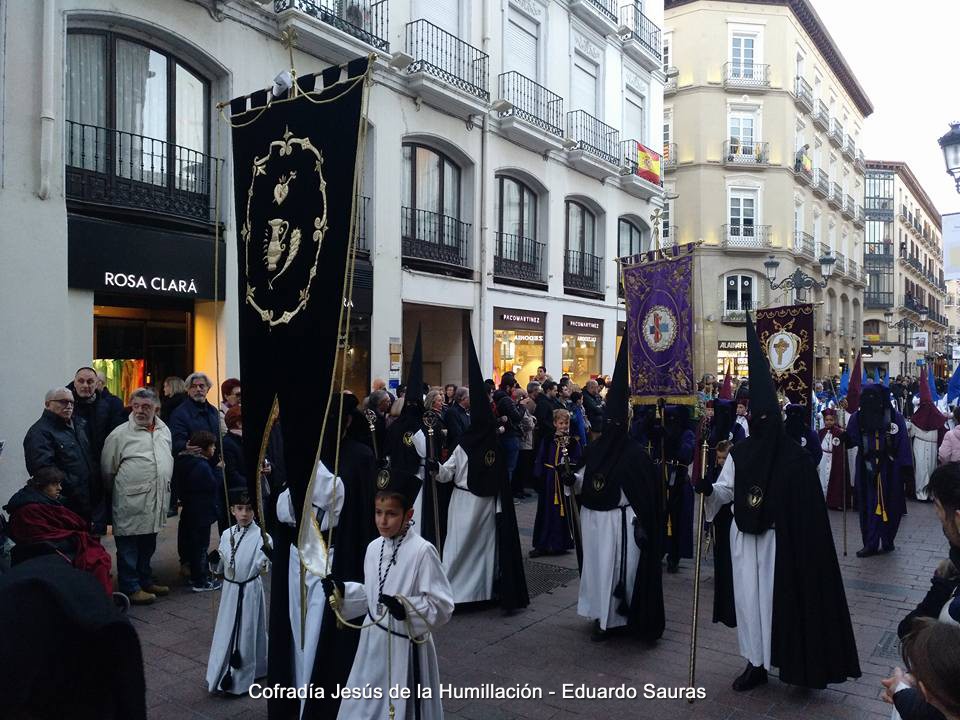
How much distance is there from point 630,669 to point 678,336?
307 cm

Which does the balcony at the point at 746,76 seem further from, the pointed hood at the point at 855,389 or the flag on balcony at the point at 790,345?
the flag on balcony at the point at 790,345

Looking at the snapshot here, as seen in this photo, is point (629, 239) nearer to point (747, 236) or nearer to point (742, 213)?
point (747, 236)

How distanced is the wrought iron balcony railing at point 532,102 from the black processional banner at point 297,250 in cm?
1497

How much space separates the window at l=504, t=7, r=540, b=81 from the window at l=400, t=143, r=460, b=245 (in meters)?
3.47

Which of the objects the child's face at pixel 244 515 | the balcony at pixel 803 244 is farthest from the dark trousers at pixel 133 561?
the balcony at pixel 803 244

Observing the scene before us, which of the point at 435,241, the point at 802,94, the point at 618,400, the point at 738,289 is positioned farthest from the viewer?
the point at 802,94

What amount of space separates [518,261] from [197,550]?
13828 millimetres

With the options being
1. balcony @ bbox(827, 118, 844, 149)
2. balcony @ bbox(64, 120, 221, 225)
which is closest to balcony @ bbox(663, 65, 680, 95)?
balcony @ bbox(827, 118, 844, 149)

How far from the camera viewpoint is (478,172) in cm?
1788

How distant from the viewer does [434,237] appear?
56.0ft

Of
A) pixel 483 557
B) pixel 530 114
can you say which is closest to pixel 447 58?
pixel 530 114

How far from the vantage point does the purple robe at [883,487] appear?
9109 mm

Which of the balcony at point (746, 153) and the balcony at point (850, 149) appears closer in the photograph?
the balcony at point (746, 153)

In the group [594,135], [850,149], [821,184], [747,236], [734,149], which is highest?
[850,149]
